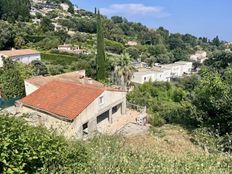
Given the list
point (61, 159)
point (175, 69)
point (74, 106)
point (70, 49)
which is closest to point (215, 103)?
point (74, 106)

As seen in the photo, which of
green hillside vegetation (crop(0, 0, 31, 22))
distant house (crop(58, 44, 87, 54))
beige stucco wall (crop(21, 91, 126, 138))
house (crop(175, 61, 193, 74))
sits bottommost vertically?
house (crop(175, 61, 193, 74))

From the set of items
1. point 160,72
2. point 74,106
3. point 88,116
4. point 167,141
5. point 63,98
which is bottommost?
point 160,72

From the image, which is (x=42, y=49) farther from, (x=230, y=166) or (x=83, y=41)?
(x=230, y=166)

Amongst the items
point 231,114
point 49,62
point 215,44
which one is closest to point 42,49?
point 49,62

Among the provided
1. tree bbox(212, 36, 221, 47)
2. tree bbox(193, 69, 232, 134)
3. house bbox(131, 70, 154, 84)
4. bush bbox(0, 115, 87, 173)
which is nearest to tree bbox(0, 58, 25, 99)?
tree bbox(193, 69, 232, 134)

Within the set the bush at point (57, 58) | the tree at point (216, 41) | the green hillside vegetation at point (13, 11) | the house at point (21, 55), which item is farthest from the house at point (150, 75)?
the tree at point (216, 41)

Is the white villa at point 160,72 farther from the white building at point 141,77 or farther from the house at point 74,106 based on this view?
the house at point 74,106

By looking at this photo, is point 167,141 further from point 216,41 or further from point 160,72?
point 216,41

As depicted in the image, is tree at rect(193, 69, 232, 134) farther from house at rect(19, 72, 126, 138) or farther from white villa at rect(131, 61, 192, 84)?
white villa at rect(131, 61, 192, 84)

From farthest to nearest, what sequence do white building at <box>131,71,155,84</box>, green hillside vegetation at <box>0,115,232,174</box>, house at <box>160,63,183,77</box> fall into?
house at <box>160,63,183,77</box> < white building at <box>131,71,155,84</box> < green hillside vegetation at <box>0,115,232,174</box>

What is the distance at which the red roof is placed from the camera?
68.6ft

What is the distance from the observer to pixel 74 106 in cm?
2112

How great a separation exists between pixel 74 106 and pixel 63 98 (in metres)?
1.58

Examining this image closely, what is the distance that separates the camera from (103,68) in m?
41.8
